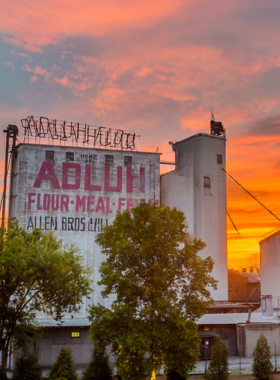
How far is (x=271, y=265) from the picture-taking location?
60.0 metres

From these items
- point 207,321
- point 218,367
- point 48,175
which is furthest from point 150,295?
point 48,175

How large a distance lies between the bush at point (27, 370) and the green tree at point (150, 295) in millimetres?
6961

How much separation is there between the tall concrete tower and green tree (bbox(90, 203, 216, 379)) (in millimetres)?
36927

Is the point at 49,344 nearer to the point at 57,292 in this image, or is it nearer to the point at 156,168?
the point at 57,292

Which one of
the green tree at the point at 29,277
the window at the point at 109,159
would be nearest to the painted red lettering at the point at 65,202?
the window at the point at 109,159

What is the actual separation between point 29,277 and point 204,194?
4088 cm

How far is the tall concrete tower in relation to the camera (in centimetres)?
6450

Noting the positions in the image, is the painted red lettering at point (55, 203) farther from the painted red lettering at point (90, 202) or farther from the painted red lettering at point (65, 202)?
the painted red lettering at point (90, 202)

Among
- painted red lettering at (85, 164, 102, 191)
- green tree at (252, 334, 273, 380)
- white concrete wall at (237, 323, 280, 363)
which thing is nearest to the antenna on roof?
painted red lettering at (85, 164, 102, 191)

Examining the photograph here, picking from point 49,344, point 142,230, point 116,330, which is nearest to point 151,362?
point 116,330

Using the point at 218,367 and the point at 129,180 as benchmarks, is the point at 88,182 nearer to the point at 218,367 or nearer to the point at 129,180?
the point at 129,180

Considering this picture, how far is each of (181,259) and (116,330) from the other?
230 inches

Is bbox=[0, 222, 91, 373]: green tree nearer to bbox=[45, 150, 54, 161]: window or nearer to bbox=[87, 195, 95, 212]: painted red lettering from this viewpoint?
bbox=[87, 195, 95, 212]: painted red lettering

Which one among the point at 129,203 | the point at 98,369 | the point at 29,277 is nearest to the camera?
the point at 29,277
